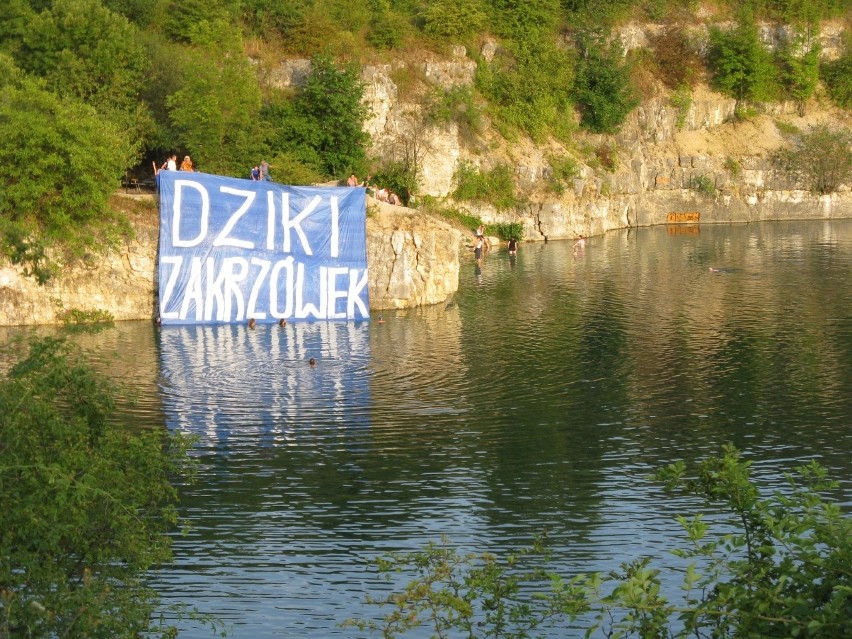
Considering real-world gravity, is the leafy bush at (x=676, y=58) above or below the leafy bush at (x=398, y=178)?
above

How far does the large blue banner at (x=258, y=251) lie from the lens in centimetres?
4756

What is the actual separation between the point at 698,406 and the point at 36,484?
24168 millimetres

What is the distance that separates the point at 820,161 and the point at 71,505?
88306 millimetres

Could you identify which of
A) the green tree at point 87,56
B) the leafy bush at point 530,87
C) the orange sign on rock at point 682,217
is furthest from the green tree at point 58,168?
the orange sign on rock at point 682,217

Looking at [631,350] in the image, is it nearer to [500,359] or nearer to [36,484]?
[500,359]

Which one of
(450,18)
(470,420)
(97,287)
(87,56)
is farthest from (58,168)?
(450,18)

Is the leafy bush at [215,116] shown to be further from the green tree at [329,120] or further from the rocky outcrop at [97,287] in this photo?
the rocky outcrop at [97,287]

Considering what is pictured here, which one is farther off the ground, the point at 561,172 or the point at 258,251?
the point at 561,172

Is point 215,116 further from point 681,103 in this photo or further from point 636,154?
point 681,103

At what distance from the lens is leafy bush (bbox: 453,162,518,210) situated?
260 feet

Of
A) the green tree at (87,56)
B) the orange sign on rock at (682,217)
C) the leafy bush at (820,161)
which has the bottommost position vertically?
the orange sign on rock at (682,217)

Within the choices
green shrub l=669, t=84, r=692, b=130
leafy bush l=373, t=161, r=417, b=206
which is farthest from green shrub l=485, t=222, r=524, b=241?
green shrub l=669, t=84, r=692, b=130

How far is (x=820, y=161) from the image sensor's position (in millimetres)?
92938

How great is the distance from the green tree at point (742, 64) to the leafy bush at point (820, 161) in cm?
627
